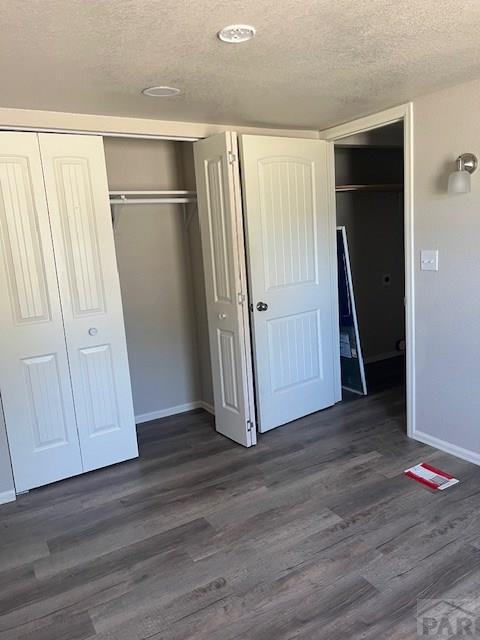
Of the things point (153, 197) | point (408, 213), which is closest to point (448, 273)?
point (408, 213)

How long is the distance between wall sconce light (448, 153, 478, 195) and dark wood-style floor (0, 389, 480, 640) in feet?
5.42

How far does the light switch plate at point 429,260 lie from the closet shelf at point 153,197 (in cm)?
173

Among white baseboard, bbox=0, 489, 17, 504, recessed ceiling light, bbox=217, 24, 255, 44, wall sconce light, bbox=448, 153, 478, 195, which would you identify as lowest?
Result: white baseboard, bbox=0, 489, 17, 504

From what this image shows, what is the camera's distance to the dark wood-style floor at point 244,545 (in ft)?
6.38

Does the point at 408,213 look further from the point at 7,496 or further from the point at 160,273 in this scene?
the point at 7,496

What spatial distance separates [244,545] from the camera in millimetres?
2373

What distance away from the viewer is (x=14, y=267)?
9.27 feet

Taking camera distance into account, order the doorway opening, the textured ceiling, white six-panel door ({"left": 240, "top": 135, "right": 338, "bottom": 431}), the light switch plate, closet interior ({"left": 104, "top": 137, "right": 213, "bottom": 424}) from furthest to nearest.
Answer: the doorway opening, closet interior ({"left": 104, "top": 137, "right": 213, "bottom": 424}), white six-panel door ({"left": 240, "top": 135, "right": 338, "bottom": 431}), the light switch plate, the textured ceiling

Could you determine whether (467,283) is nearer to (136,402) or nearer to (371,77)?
(371,77)

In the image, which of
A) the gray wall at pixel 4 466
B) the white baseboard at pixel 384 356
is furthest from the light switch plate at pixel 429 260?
the gray wall at pixel 4 466

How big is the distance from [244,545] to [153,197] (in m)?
2.61

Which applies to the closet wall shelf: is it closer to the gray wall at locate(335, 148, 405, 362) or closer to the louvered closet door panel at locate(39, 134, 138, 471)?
the gray wall at locate(335, 148, 405, 362)

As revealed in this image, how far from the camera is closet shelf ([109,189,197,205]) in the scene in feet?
11.4

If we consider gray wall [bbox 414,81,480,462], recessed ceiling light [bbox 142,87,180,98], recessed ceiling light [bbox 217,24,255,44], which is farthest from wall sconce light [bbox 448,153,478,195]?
recessed ceiling light [bbox 142,87,180,98]
